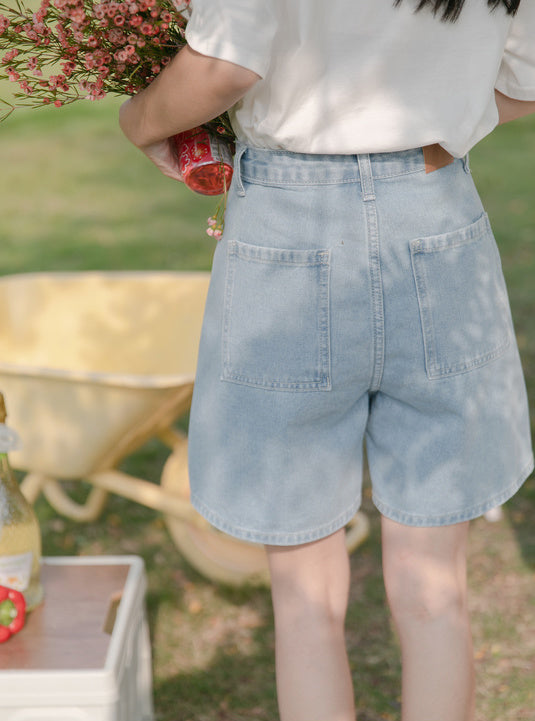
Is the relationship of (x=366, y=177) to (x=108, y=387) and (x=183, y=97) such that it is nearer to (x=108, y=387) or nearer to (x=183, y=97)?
(x=183, y=97)

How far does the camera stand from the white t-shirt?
1269mm

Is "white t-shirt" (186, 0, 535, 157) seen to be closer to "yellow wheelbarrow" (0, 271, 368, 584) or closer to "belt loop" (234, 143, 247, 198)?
"belt loop" (234, 143, 247, 198)

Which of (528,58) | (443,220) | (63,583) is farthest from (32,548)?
(528,58)

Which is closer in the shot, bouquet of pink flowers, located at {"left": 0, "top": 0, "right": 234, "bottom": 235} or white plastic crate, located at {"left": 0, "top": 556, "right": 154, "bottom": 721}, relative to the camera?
bouquet of pink flowers, located at {"left": 0, "top": 0, "right": 234, "bottom": 235}

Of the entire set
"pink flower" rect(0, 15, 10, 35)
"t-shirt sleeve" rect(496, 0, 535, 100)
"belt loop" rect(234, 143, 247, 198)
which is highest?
"t-shirt sleeve" rect(496, 0, 535, 100)

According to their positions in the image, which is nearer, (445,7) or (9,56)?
(445,7)

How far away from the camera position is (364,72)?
131cm

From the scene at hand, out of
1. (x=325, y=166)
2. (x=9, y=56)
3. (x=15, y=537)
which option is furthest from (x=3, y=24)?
(x=15, y=537)

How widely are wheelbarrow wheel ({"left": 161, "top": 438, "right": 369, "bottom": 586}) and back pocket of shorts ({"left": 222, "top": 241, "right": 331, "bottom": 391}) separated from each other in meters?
1.23

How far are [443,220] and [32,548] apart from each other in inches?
43.3

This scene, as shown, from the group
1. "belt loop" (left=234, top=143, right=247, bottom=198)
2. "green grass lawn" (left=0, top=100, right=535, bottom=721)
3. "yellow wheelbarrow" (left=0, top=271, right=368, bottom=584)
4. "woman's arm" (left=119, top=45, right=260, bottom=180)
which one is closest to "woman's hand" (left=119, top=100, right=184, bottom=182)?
"woman's arm" (left=119, top=45, right=260, bottom=180)

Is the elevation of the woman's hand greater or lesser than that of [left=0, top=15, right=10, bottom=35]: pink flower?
lesser

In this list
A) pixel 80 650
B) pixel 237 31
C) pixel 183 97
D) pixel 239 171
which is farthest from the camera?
pixel 80 650

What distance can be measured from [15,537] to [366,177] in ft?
3.46
